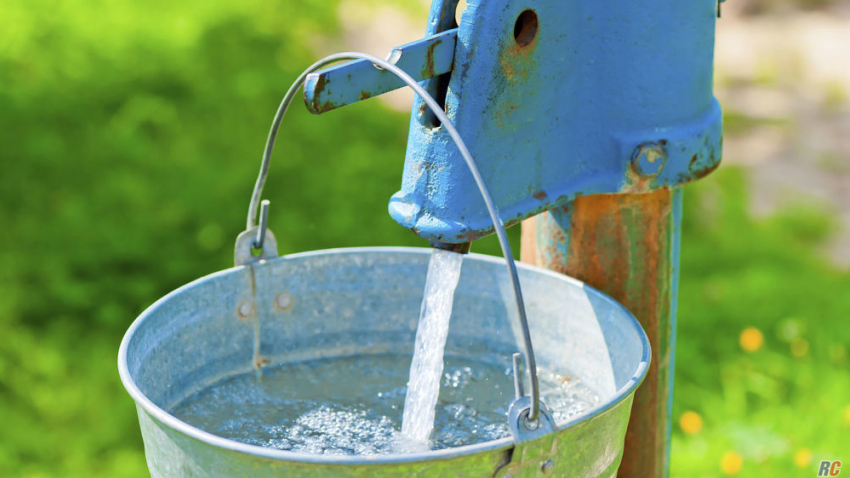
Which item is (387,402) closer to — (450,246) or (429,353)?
(429,353)

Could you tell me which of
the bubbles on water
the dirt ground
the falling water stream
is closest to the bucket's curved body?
the bubbles on water

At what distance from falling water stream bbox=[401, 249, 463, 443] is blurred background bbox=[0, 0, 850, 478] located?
4.17 ft

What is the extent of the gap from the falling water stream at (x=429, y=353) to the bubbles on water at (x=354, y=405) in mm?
24

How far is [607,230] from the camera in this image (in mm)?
1657

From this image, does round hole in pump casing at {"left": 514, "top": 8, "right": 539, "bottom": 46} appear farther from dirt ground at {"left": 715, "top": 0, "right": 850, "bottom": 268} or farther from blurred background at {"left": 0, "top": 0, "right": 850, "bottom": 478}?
dirt ground at {"left": 715, "top": 0, "right": 850, "bottom": 268}

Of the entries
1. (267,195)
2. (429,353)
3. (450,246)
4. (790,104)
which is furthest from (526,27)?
(790,104)

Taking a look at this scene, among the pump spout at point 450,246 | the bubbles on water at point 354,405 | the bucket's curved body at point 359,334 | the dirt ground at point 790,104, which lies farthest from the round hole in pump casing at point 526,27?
the dirt ground at point 790,104

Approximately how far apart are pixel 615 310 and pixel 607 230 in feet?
0.57

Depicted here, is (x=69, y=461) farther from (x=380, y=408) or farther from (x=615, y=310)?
(x=615, y=310)

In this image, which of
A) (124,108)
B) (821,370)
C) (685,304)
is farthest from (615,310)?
(124,108)

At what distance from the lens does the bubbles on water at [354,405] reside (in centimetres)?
155

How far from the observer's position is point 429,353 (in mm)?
1574

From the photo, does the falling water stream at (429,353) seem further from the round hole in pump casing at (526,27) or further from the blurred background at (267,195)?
the blurred background at (267,195)

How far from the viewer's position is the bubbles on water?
60.9 inches
